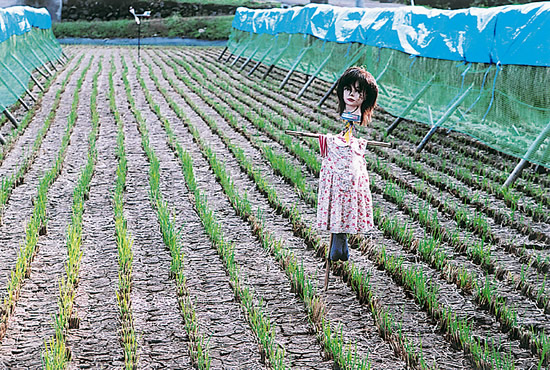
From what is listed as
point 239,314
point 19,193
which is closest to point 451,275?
point 239,314

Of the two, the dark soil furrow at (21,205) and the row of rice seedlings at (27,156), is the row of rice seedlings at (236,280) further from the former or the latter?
the row of rice seedlings at (27,156)

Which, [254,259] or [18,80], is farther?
[18,80]

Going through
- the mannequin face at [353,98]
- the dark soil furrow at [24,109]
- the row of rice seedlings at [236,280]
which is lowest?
the dark soil furrow at [24,109]

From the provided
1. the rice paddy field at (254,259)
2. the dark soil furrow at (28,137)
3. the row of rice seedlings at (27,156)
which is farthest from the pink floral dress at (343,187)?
the dark soil furrow at (28,137)

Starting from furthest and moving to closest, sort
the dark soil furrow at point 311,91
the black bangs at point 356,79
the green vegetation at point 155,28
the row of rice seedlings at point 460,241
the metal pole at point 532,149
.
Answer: the green vegetation at point 155,28 < the dark soil furrow at point 311,91 < the metal pole at point 532,149 < the row of rice seedlings at point 460,241 < the black bangs at point 356,79

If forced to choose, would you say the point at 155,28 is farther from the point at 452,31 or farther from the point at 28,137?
the point at 452,31

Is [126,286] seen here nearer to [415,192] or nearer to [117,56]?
[415,192]

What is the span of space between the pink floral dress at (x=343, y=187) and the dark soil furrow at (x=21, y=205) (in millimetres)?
1670

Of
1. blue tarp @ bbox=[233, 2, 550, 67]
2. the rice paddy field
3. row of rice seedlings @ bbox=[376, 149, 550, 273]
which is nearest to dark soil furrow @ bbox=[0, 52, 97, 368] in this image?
the rice paddy field

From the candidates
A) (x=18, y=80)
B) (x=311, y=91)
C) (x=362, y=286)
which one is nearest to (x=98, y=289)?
(x=362, y=286)

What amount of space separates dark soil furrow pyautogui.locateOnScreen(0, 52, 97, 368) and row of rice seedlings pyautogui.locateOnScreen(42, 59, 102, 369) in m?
0.04

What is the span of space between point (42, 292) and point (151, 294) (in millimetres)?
542

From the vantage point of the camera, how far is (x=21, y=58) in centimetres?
1273

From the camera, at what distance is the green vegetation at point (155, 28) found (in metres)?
28.6
